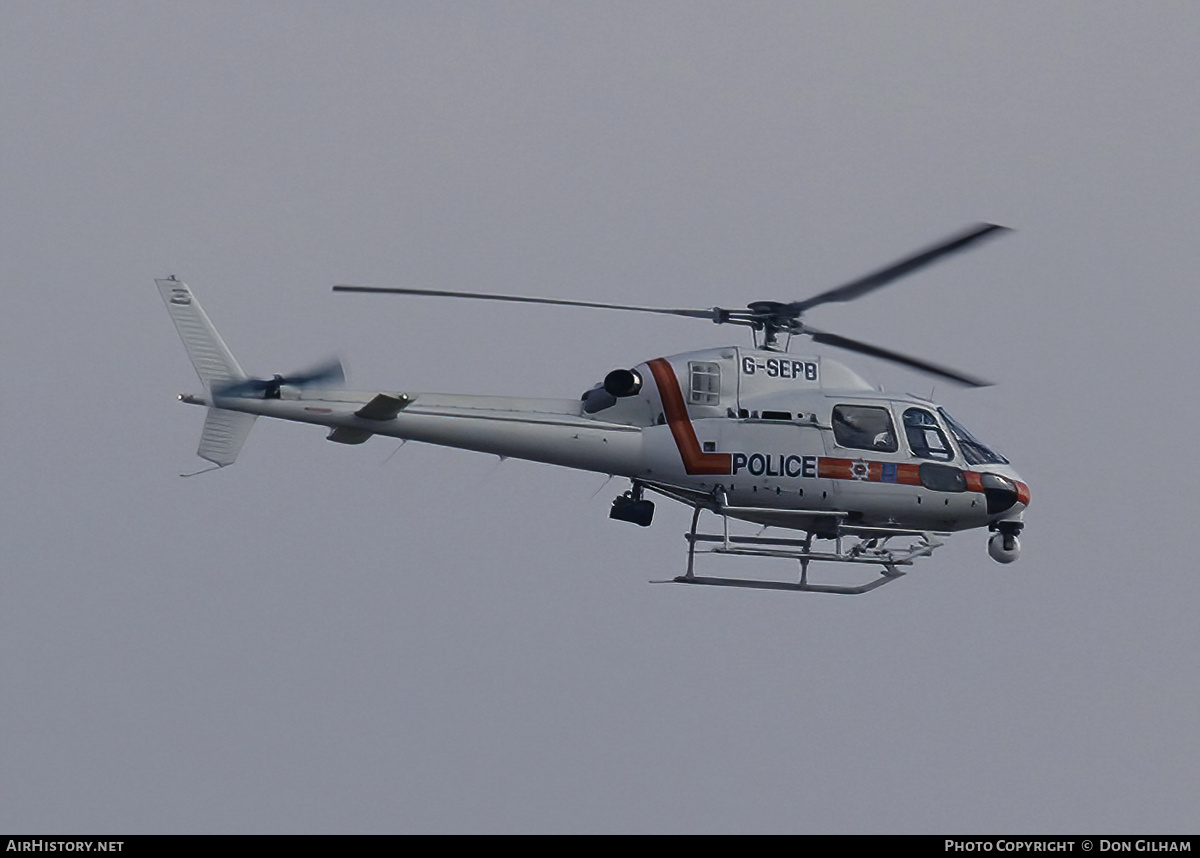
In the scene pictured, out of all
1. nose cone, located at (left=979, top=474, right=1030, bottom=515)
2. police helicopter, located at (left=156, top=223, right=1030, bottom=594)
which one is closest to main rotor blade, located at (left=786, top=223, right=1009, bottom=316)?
police helicopter, located at (left=156, top=223, right=1030, bottom=594)

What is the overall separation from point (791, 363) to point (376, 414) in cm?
543

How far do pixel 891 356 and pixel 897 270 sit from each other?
2.04m

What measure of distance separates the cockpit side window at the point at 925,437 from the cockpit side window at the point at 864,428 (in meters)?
0.25

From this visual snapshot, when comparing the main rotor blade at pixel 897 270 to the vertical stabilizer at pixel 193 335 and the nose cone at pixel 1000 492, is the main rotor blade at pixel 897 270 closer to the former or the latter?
the nose cone at pixel 1000 492

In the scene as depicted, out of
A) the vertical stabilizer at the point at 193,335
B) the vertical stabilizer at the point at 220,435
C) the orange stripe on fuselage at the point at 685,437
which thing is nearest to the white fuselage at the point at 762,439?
the orange stripe on fuselage at the point at 685,437

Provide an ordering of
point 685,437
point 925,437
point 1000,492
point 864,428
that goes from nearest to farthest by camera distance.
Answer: point 685,437 < point 864,428 < point 925,437 < point 1000,492

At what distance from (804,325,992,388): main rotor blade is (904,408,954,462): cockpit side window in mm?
1116

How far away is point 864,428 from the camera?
2608 cm

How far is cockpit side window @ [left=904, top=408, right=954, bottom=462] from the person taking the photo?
2628 cm

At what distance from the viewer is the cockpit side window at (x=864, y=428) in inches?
1022

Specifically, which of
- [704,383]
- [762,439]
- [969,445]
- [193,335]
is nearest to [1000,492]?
[969,445]

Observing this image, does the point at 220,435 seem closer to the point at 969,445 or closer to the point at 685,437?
the point at 685,437
